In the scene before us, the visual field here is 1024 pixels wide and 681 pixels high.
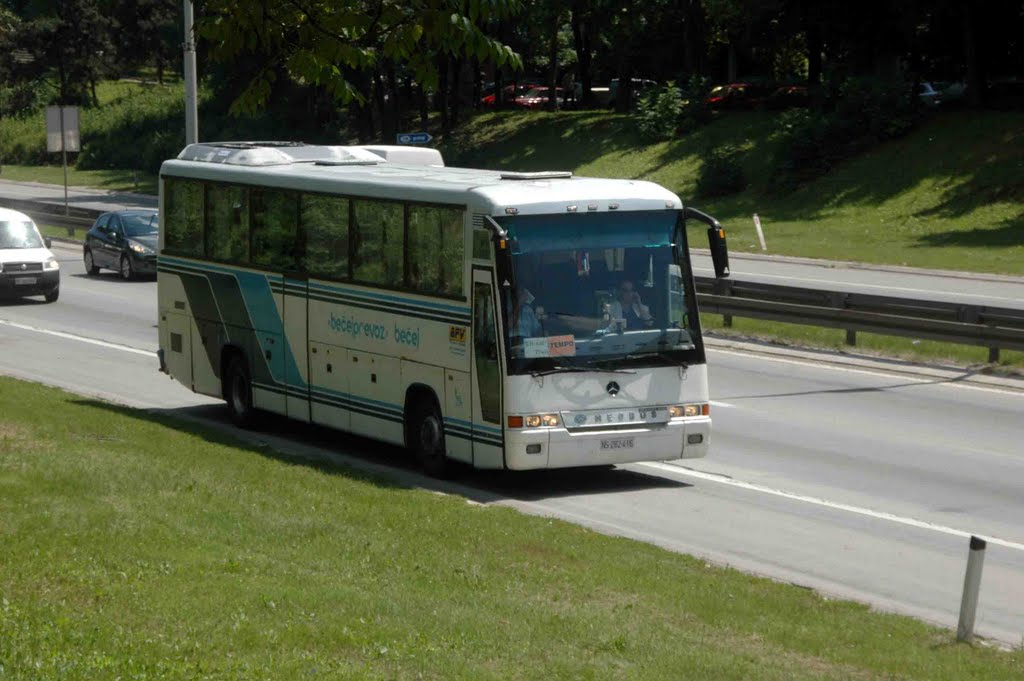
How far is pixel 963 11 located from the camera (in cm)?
5091

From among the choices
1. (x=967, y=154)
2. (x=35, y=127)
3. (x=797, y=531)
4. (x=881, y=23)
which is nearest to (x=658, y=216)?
→ (x=797, y=531)

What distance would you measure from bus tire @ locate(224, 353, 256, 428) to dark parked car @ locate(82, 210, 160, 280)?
56.2 feet

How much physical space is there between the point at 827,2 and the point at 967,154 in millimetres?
10391

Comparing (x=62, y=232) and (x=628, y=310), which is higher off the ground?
(x=628, y=310)

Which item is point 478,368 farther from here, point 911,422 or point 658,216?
point 911,422

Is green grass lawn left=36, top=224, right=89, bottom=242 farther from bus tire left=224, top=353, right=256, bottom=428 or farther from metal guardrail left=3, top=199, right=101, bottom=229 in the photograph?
bus tire left=224, top=353, right=256, bottom=428

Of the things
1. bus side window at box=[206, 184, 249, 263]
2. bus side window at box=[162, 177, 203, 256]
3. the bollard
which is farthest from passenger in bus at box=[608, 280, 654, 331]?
bus side window at box=[162, 177, 203, 256]

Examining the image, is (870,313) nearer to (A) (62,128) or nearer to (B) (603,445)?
(B) (603,445)

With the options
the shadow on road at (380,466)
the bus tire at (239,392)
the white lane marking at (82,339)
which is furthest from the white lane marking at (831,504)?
the white lane marking at (82,339)

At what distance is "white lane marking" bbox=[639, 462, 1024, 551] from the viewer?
12594mm

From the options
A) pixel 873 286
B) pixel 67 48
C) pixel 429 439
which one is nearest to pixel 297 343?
pixel 429 439

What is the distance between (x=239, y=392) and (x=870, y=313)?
10.2 m

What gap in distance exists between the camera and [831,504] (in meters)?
13.8

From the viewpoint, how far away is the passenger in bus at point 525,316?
45.7ft
